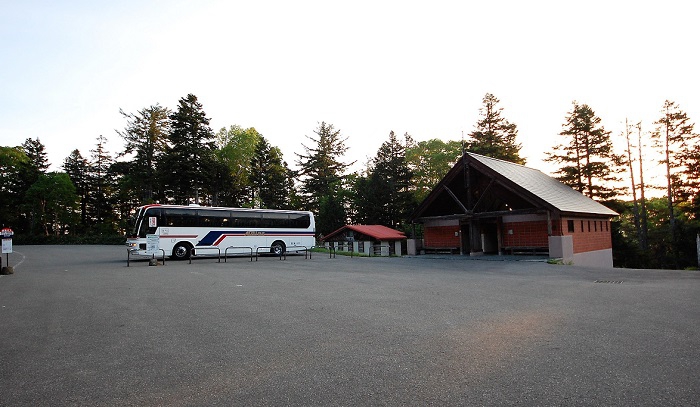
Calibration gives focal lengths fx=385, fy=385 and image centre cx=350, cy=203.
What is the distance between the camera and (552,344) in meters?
4.82

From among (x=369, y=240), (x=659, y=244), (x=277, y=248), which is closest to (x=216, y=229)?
(x=277, y=248)

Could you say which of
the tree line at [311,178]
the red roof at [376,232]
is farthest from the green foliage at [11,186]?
the red roof at [376,232]

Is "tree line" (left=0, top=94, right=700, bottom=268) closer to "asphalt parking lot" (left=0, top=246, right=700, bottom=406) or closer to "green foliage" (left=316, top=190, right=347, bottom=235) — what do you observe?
"green foliage" (left=316, top=190, right=347, bottom=235)

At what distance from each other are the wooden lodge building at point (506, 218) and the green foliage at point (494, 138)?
1663cm

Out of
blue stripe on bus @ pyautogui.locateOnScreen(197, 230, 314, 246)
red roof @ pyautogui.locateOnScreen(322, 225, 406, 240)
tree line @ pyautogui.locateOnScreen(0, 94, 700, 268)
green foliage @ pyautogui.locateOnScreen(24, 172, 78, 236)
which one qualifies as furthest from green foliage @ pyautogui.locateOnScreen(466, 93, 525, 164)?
green foliage @ pyautogui.locateOnScreen(24, 172, 78, 236)

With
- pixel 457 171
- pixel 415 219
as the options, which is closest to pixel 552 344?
pixel 457 171

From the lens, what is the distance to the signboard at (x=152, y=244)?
2038 centimetres

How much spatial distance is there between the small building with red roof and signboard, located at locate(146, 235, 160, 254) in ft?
58.0

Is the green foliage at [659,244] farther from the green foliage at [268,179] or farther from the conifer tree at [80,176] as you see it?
the conifer tree at [80,176]

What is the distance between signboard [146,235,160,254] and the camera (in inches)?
802

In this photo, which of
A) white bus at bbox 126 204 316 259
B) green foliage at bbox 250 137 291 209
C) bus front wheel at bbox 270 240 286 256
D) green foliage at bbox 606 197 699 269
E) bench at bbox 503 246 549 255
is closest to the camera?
white bus at bbox 126 204 316 259

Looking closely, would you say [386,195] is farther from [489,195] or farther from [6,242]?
[6,242]

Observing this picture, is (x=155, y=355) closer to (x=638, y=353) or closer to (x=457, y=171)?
(x=638, y=353)

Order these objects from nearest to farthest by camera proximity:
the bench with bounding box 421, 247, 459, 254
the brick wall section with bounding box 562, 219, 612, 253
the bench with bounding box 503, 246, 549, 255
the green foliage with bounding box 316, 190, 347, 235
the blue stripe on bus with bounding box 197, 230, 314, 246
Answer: the bench with bounding box 503, 246, 549, 255 → the blue stripe on bus with bounding box 197, 230, 314, 246 → the brick wall section with bounding box 562, 219, 612, 253 → the bench with bounding box 421, 247, 459, 254 → the green foliage with bounding box 316, 190, 347, 235
